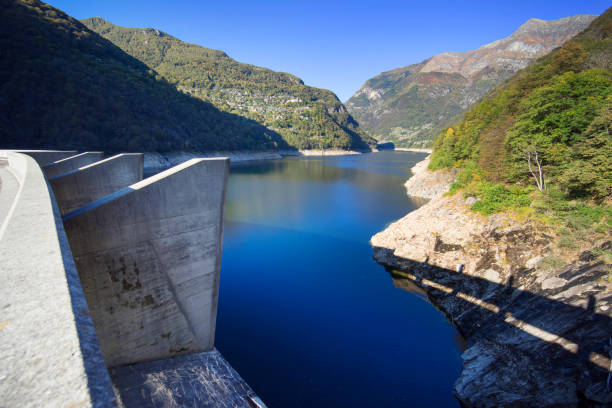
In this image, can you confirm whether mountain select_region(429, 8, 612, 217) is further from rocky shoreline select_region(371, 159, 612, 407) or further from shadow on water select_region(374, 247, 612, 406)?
shadow on water select_region(374, 247, 612, 406)

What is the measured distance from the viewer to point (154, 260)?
20.1 ft

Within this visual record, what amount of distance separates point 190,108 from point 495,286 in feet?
288

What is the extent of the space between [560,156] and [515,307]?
8531 mm

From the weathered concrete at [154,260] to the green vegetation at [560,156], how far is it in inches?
468

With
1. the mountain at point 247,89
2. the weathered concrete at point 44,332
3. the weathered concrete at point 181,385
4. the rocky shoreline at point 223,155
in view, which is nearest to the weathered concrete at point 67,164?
the weathered concrete at point 181,385

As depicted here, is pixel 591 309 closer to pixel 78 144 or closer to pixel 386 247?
pixel 386 247

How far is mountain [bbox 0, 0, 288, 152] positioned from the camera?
1496 inches

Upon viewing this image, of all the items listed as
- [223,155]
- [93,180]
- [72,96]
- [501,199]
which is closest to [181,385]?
[93,180]

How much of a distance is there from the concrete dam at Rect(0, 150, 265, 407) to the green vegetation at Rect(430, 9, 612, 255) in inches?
472

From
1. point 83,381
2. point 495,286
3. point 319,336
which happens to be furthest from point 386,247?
point 83,381

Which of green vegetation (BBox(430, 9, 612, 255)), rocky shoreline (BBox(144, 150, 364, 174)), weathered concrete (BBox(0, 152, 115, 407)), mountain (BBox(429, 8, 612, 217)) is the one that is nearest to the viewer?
weathered concrete (BBox(0, 152, 115, 407))

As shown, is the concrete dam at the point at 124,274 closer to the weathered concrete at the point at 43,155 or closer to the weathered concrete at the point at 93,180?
the weathered concrete at the point at 93,180

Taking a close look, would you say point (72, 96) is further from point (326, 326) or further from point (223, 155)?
point (326, 326)

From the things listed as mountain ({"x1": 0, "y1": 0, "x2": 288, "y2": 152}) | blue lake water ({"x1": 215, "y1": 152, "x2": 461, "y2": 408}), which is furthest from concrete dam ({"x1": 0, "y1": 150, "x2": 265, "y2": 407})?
mountain ({"x1": 0, "y1": 0, "x2": 288, "y2": 152})
